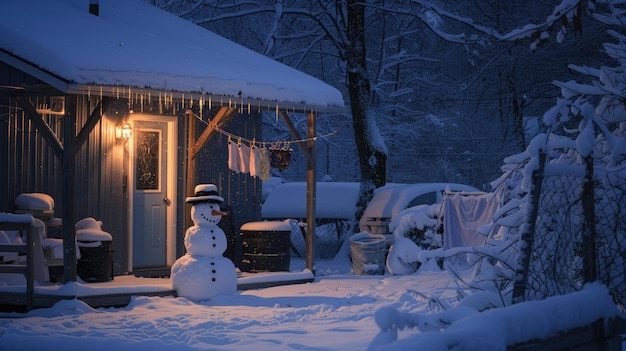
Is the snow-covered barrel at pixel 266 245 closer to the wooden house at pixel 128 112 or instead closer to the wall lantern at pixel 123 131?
the wooden house at pixel 128 112

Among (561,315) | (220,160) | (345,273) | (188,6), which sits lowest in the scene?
(345,273)

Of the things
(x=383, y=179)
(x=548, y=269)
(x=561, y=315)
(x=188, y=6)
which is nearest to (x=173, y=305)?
(x=548, y=269)

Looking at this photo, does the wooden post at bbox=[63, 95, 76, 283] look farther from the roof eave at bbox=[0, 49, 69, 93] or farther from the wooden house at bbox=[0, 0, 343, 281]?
the roof eave at bbox=[0, 49, 69, 93]

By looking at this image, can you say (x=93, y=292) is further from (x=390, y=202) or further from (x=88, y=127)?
(x=390, y=202)

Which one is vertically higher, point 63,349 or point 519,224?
point 519,224

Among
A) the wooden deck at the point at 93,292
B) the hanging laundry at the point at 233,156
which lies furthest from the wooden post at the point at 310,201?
the wooden deck at the point at 93,292

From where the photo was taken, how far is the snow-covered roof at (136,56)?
37.7 feet

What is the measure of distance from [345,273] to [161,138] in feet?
16.7

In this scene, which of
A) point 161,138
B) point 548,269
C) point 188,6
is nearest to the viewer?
point 548,269

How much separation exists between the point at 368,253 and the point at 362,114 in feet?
15.1

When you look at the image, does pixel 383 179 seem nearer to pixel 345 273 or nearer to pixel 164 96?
pixel 345 273

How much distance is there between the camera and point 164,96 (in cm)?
1268

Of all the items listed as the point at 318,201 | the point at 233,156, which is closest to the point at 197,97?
the point at 233,156

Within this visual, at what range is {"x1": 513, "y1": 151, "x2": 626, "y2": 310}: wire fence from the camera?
6508 millimetres
